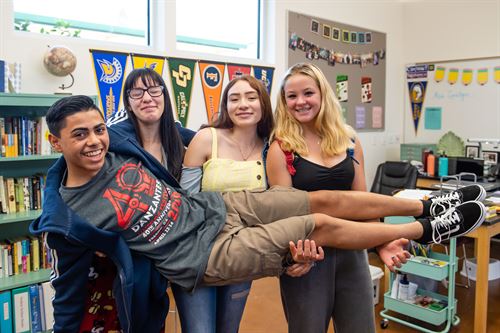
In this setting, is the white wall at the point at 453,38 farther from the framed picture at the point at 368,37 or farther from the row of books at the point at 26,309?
the row of books at the point at 26,309

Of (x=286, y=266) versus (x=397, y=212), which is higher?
(x=397, y=212)

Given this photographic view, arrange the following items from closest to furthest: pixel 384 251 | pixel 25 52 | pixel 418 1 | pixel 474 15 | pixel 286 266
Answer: pixel 286 266
pixel 384 251
pixel 25 52
pixel 474 15
pixel 418 1

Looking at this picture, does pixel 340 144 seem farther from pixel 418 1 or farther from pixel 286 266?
pixel 418 1

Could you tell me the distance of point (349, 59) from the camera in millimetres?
5043

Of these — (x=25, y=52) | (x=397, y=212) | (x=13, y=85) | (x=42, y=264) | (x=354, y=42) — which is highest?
(x=354, y=42)

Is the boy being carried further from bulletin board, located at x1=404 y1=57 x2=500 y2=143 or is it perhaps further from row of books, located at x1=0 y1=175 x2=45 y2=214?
bulletin board, located at x1=404 y1=57 x2=500 y2=143

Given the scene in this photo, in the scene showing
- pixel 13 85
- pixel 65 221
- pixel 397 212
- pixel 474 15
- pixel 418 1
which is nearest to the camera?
pixel 65 221

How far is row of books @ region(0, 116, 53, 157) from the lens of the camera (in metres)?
2.65

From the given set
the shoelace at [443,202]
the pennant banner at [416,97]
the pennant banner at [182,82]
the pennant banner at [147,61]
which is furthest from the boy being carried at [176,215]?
the pennant banner at [416,97]

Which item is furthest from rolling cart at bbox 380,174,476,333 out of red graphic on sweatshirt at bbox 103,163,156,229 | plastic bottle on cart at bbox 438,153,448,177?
red graphic on sweatshirt at bbox 103,163,156,229

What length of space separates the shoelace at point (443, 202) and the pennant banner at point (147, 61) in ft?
7.48

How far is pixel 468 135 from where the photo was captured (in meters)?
5.23

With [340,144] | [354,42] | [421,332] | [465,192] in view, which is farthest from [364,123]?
[340,144]

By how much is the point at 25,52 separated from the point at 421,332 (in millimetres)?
3251
